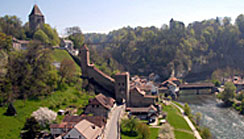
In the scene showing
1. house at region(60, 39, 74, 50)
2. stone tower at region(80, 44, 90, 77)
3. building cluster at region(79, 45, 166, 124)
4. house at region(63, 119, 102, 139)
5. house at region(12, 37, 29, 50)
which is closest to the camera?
house at region(63, 119, 102, 139)

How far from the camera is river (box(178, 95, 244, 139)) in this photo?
106 ft

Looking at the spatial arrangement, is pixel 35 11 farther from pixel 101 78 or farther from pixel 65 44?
pixel 101 78

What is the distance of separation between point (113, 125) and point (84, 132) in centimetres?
781

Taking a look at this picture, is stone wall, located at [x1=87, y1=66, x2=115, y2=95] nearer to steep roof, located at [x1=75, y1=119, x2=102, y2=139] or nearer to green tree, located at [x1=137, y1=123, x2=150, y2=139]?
green tree, located at [x1=137, y1=123, x2=150, y2=139]

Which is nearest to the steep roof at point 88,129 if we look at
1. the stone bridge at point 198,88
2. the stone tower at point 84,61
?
the stone tower at point 84,61

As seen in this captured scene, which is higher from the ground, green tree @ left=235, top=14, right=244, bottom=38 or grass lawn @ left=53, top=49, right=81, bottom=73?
green tree @ left=235, top=14, right=244, bottom=38

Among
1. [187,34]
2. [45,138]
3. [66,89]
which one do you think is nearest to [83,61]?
[66,89]

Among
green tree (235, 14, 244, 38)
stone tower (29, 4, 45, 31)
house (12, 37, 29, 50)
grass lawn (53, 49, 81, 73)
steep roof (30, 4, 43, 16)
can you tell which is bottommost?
grass lawn (53, 49, 81, 73)

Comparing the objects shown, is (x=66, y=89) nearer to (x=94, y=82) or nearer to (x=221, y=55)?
(x=94, y=82)

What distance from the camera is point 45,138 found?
25.9 meters

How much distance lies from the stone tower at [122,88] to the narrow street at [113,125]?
3.48 meters

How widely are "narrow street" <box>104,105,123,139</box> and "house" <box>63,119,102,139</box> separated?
1.77 meters

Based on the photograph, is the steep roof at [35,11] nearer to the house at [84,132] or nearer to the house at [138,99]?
the house at [138,99]

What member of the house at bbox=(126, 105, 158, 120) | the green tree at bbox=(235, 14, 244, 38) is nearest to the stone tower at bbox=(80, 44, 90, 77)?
the house at bbox=(126, 105, 158, 120)
